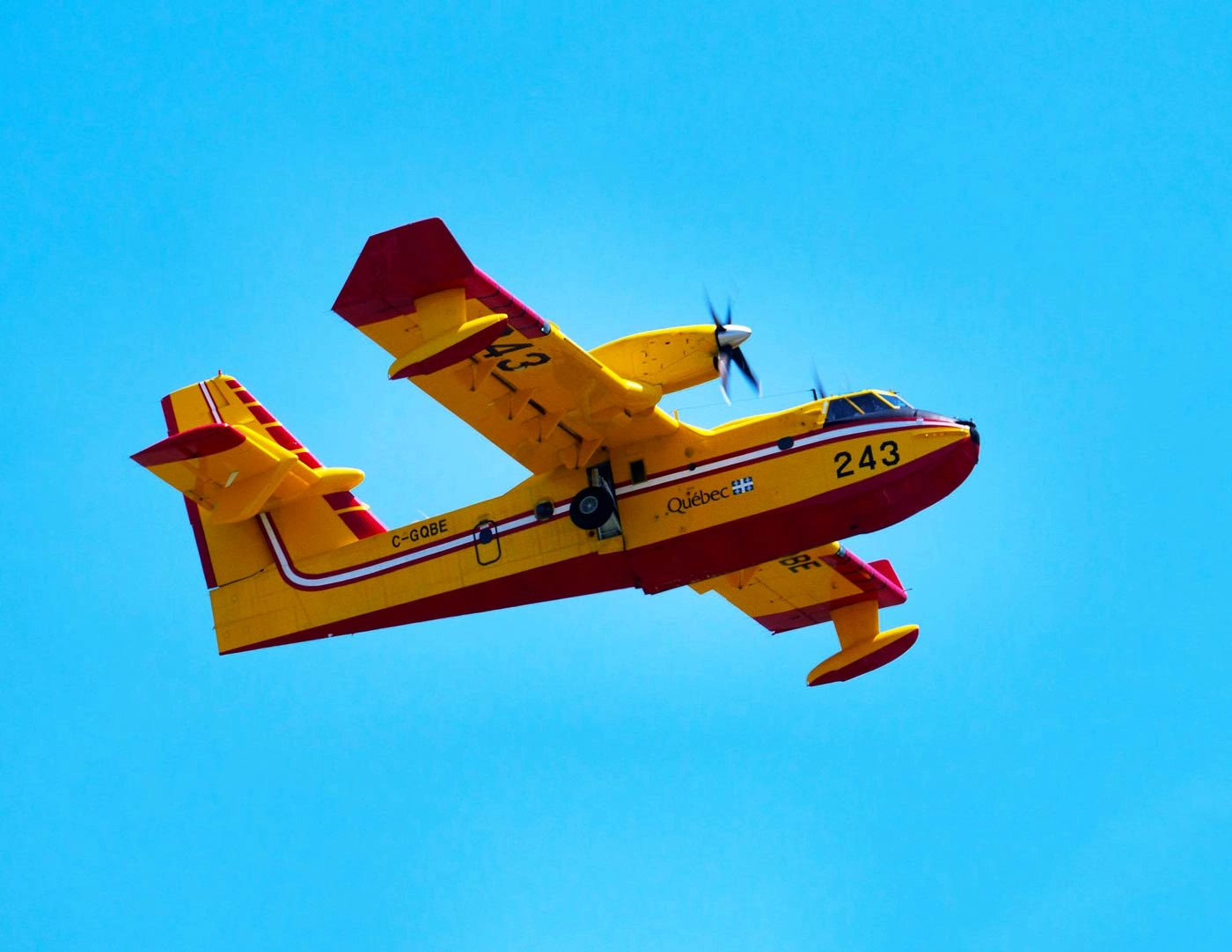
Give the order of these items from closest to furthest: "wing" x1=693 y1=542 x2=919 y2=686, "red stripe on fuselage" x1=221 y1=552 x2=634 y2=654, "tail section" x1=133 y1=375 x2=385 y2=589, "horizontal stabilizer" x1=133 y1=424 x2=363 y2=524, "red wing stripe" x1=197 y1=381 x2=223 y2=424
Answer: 1. "red stripe on fuselage" x1=221 y1=552 x2=634 y2=654
2. "horizontal stabilizer" x1=133 y1=424 x2=363 y2=524
3. "tail section" x1=133 y1=375 x2=385 y2=589
4. "red wing stripe" x1=197 y1=381 x2=223 y2=424
5. "wing" x1=693 y1=542 x2=919 y2=686

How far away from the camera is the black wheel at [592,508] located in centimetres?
2258

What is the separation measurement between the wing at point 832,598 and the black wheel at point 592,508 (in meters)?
4.15

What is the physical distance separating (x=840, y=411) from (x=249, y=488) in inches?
369

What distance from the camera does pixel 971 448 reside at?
22094 millimetres

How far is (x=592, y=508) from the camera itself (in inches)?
891

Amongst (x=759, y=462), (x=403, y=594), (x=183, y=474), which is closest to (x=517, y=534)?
(x=403, y=594)

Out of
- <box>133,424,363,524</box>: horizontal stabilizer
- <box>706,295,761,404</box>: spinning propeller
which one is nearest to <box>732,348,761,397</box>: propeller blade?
<box>706,295,761,404</box>: spinning propeller

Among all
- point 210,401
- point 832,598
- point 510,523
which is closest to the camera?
point 510,523

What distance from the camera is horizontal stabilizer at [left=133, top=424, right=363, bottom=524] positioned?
77.9 feet

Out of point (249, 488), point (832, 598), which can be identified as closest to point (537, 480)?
point (249, 488)

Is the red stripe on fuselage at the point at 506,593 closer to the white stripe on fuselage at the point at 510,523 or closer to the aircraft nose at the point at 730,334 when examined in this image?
the white stripe on fuselage at the point at 510,523

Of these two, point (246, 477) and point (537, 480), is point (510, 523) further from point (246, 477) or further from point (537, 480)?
point (246, 477)

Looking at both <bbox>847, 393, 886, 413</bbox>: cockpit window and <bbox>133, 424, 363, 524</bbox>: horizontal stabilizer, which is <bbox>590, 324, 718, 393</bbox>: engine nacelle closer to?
<bbox>847, 393, 886, 413</bbox>: cockpit window

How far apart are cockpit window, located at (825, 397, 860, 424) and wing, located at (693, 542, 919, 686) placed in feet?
12.9
